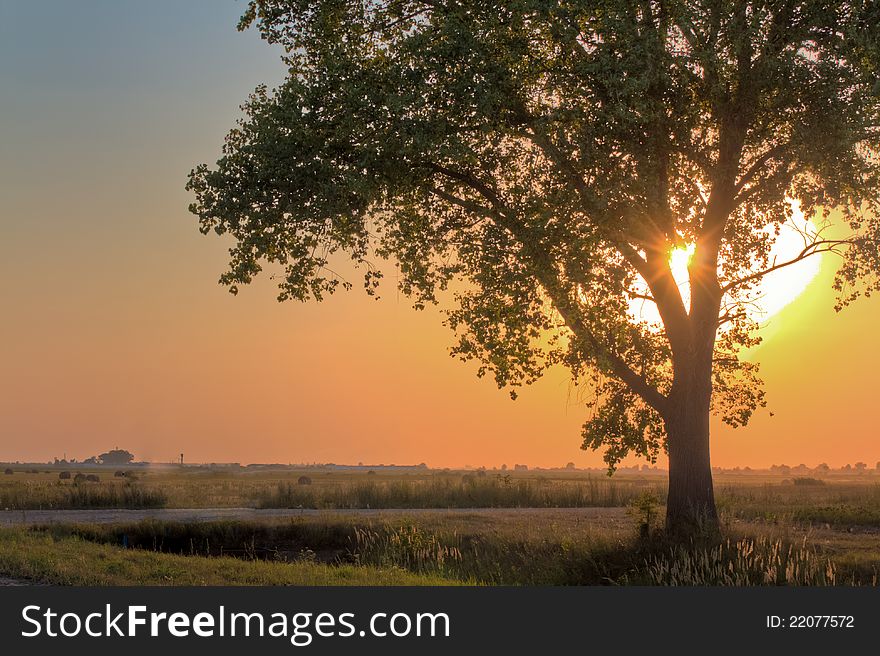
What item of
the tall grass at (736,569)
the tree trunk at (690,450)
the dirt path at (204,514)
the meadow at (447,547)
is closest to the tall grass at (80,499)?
the meadow at (447,547)

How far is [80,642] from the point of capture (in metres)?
11.8

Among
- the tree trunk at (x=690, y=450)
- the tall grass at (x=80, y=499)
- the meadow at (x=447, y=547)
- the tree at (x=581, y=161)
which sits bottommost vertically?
the meadow at (x=447, y=547)

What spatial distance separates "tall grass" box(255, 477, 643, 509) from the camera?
42.5 m

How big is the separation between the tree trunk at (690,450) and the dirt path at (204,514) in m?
10.3

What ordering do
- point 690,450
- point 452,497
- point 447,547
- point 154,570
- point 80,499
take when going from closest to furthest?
point 154,570, point 690,450, point 447,547, point 80,499, point 452,497

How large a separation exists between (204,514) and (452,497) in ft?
44.8

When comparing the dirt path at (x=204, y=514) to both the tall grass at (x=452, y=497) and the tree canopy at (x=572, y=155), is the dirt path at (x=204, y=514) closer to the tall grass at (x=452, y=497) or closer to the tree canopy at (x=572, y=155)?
the tall grass at (x=452, y=497)

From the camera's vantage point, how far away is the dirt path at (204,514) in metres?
31.3

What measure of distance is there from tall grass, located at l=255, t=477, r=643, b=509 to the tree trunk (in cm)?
1910

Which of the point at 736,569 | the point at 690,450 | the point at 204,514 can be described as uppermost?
the point at 690,450

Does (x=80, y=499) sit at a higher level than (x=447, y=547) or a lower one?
higher

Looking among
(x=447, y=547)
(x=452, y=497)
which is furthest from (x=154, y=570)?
(x=452, y=497)

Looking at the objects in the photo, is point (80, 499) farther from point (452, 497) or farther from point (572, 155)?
point (572, 155)

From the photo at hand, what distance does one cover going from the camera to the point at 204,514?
3484 centimetres
